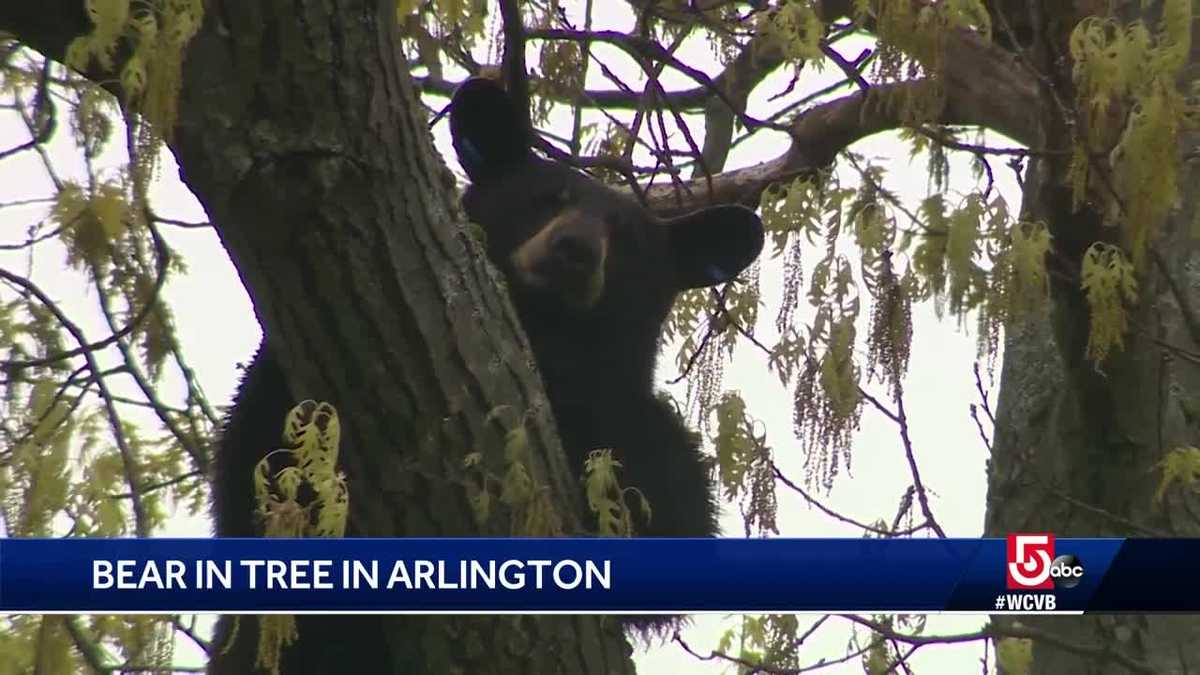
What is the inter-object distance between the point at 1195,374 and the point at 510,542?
315 centimetres

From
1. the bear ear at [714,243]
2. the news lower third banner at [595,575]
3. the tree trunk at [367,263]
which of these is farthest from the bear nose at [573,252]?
the tree trunk at [367,263]

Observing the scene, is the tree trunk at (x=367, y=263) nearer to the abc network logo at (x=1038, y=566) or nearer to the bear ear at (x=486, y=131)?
the abc network logo at (x=1038, y=566)

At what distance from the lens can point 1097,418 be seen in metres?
4.88

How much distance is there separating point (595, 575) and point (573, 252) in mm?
1525

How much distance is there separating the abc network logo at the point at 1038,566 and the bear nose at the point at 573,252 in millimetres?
1519

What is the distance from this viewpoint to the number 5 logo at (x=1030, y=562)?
4.53 metres

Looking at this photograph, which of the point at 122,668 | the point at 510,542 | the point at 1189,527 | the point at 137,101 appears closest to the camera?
the point at 137,101

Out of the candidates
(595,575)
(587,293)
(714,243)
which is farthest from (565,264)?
(595,575)

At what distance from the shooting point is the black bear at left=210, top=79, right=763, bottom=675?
4.93 meters

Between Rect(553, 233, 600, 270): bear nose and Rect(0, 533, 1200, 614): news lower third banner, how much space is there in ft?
3.40

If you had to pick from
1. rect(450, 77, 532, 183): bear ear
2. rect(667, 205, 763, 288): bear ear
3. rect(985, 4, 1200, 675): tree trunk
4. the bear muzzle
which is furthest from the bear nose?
rect(985, 4, 1200, 675): tree trunk

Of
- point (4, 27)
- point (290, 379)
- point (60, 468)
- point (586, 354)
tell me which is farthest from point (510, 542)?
point (586, 354)

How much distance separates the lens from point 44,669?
3271 mm

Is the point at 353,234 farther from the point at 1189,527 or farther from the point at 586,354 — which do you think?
the point at 1189,527
